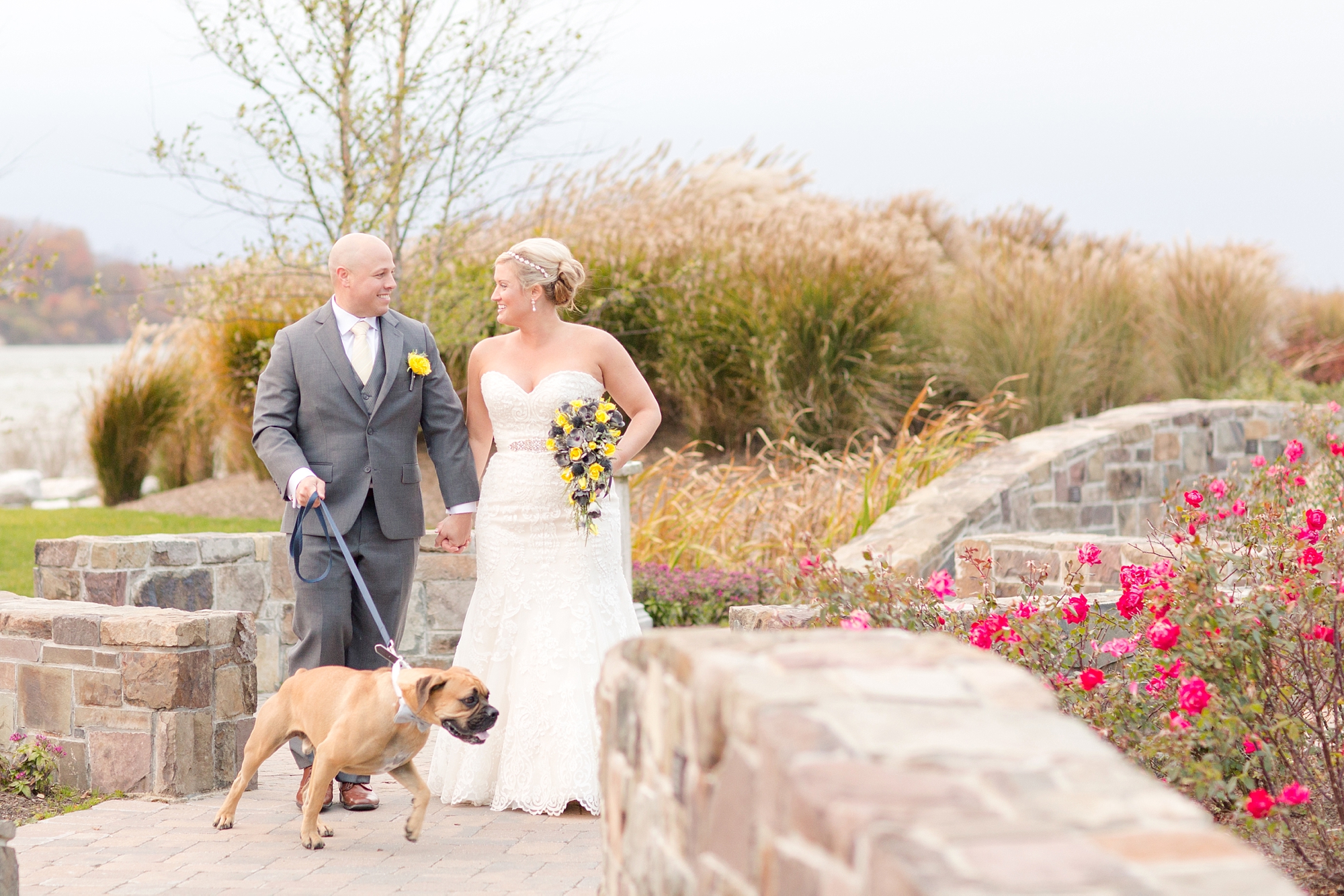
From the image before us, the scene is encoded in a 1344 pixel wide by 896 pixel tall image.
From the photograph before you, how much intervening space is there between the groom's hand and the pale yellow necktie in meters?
0.68

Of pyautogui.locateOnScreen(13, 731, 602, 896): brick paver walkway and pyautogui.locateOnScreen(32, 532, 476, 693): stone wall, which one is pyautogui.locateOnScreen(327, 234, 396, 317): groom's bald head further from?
pyautogui.locateOnScreen(32, 532, 476, 693): stone wall

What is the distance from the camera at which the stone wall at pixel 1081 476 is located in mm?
8055

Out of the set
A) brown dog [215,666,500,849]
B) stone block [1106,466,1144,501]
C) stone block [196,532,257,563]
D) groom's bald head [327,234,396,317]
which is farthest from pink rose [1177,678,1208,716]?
stone block [1106,466,1144,501]

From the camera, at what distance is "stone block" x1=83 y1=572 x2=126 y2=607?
22.1 ft

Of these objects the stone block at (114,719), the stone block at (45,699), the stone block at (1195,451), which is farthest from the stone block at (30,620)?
the stone block at (1195,451)

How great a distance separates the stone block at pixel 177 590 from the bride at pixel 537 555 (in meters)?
2.42

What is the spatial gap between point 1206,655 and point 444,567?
446 centimetres

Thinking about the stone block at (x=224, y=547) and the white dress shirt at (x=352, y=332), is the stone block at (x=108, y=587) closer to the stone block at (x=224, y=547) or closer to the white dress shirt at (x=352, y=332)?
the stone block at (x=224, y=547)

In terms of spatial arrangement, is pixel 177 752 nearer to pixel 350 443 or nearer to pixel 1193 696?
pixel 350 443

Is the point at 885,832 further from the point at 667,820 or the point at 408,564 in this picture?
the point at 408,564

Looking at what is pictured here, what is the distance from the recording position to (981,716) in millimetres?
1958

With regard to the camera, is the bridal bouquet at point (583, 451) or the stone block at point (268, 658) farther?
the stone block at point (268, 658)

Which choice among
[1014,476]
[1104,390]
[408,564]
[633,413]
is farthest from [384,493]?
[1104,390]

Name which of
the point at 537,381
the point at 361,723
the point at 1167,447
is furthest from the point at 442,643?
the point at 1167,447
